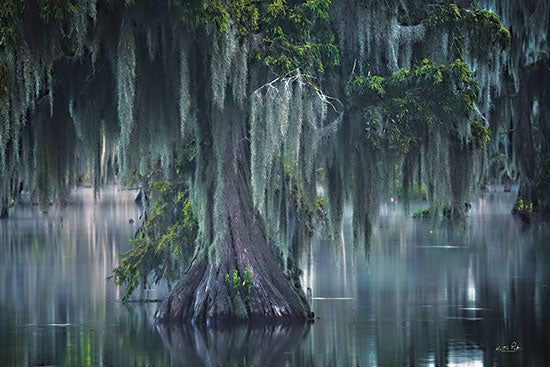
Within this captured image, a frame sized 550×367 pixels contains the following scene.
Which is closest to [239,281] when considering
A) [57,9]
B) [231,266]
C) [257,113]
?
[231,266]

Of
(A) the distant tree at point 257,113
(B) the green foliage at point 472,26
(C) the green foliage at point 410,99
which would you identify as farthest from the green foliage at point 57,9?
(B) the green foliage at point 472,26

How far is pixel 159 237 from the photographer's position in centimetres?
1831

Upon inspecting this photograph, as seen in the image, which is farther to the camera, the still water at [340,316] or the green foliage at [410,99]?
the green foliage at [410,99]

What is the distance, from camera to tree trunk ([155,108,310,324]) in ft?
48.6

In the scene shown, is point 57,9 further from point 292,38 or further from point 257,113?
point 292,38

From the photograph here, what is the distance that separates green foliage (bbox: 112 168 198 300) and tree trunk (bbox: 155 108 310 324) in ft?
7.76

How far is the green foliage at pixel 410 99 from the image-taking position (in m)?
14.2

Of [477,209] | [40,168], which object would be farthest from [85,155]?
[477,209]

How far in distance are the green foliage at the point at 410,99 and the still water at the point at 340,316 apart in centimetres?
160

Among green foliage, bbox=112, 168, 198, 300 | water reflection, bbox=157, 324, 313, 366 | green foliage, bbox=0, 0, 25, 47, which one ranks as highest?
green foliage, bbox=0, 0, 25, 47

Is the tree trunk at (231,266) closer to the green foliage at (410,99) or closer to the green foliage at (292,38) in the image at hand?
the green foliage at (292,38)
